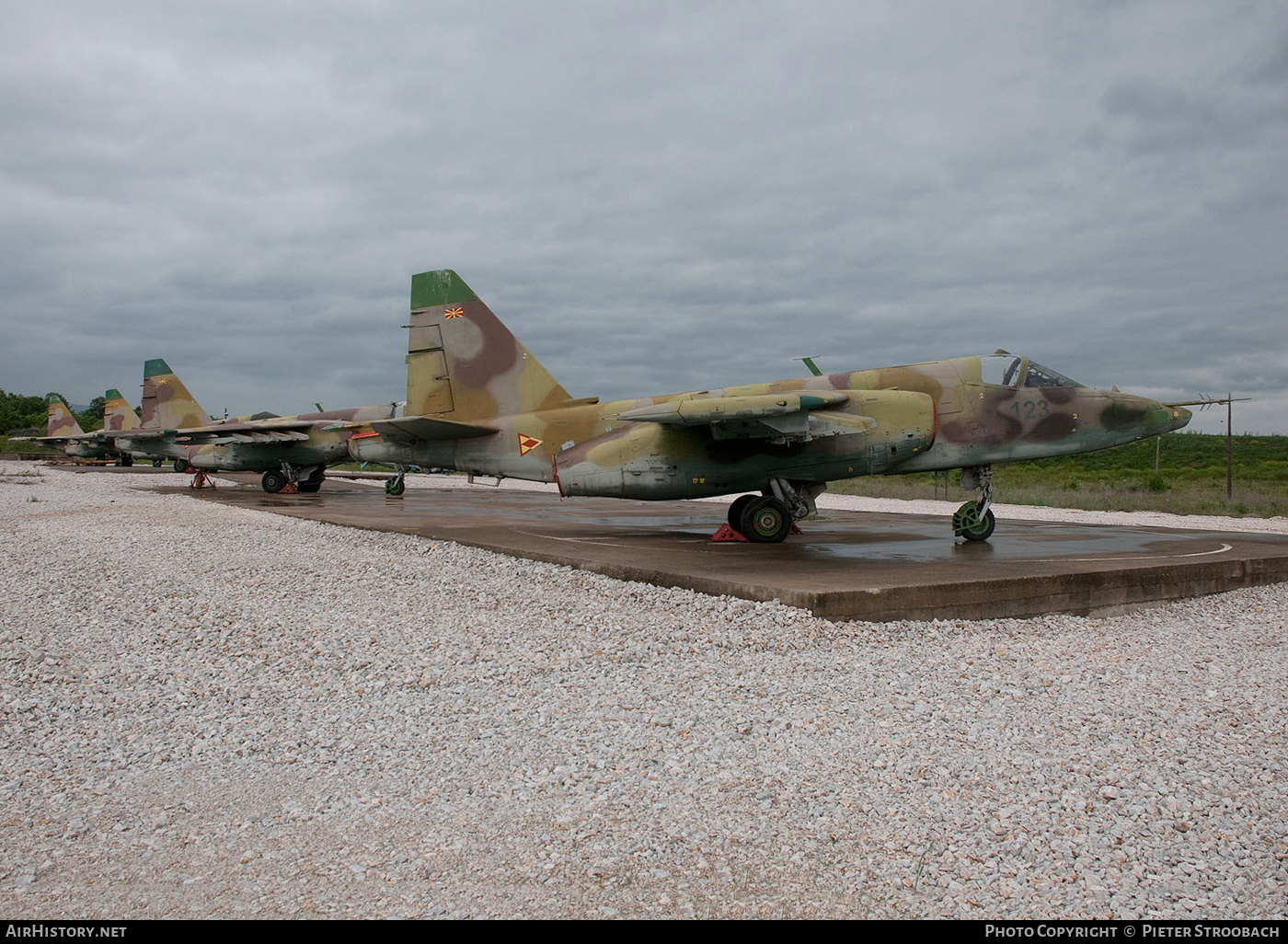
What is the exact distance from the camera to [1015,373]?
38.2 ft

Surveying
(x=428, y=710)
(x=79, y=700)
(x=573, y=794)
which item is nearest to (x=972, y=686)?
(x=573, y=794)

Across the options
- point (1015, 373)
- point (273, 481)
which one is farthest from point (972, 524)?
point (273, 481)

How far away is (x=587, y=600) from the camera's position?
7.98 metres

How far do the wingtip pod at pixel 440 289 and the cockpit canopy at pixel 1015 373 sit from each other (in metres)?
8.76

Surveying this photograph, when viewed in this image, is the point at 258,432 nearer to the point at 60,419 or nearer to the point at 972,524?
the point at 972,524

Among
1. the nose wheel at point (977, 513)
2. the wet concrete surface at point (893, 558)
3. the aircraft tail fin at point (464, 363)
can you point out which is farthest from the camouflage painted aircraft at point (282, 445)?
the nose wheel at point (977, 513)

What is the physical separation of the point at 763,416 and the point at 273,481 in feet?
71.7

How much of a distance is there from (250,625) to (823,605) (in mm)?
4852

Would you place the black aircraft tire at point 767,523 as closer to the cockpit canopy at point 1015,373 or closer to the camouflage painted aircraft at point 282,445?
the cockpit canopy at point 1015,373

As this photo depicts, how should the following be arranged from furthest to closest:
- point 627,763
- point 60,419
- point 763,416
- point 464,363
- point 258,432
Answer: point 60,419, point 258,432, point 464,363, point 763,416, point 627,763

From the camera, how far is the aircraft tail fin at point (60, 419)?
59781mm

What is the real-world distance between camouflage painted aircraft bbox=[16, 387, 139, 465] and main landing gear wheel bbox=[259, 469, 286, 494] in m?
25.9
